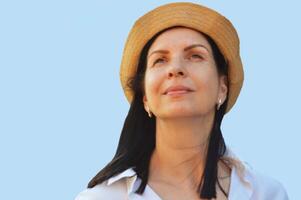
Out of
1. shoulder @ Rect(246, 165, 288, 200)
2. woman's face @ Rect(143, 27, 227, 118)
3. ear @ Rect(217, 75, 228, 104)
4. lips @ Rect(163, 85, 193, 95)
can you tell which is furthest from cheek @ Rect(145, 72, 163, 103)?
shoulder @ Rect(246, 165, 288, 200)

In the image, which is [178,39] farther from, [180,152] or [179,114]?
[180,152]

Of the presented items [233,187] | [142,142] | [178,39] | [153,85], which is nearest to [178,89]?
[153,85]

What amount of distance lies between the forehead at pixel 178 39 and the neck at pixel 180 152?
19.4 inches

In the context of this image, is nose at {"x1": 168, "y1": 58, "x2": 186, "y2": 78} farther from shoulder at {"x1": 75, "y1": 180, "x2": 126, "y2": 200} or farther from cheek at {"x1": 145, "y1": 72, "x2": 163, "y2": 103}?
shoulder at {"x1": 75, "y1": 180, "x2": 126, "y2": 200}

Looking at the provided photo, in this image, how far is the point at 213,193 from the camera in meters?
4.53

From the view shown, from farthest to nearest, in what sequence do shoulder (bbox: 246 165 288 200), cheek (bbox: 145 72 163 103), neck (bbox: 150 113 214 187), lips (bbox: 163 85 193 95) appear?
shoulder (bbox: 246 165 288 200)
neck (bbox: 150 113 214 187)
cheek (bbox: 145 72 163 103)
lips (bbox: 163 85 193 95)

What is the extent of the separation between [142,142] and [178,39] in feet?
2.54

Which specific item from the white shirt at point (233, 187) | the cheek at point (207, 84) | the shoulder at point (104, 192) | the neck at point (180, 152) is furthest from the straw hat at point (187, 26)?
the shoulder at point (104, 192)

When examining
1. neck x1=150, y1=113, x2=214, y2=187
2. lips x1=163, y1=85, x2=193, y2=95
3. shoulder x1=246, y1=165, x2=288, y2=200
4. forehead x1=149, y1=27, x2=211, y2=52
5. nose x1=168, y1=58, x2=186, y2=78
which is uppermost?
forehead x1=149, y1=27, x2=211, y2=52

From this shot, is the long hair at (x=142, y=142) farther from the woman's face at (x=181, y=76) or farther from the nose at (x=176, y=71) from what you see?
the nose at (x=176, y=71)

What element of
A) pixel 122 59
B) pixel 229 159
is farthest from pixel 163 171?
pixel 122 59

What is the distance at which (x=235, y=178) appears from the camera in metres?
4.66

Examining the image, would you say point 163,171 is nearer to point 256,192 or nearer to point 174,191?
point 174,191

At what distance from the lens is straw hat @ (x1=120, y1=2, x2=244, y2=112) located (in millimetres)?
4566
